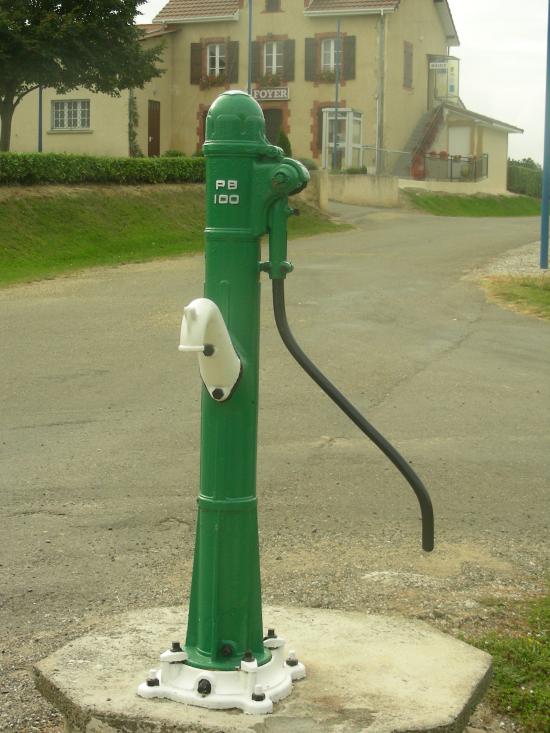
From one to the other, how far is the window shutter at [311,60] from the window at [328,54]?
0.31m

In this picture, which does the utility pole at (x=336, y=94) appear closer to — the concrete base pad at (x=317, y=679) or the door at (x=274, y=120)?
the door at (x=274, y=120)

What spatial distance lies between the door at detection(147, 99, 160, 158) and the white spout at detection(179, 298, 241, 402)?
40615 mm

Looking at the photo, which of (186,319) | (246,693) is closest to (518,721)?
(246,693)

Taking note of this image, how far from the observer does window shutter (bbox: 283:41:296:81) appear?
43.0 m

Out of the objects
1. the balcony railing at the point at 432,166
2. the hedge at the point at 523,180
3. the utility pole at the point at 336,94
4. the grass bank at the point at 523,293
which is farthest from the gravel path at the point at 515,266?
the hedge at the point at 523,180

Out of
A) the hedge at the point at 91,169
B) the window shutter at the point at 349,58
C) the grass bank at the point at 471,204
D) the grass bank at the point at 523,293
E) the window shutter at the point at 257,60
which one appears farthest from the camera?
the window shutter at the point at 257,60

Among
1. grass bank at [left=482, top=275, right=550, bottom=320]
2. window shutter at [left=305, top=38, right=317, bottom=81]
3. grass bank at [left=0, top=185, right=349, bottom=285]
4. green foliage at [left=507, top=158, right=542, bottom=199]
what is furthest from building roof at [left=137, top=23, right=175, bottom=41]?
grass bank at [left=482, top=275, right=550, bottom=320]

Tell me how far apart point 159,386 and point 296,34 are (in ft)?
114

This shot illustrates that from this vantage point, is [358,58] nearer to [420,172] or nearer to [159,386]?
[420,172]

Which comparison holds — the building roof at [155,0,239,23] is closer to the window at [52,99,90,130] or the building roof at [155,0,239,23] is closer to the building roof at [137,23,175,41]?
the building roof at [137,23,175,41]

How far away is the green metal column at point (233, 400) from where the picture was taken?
3.40m

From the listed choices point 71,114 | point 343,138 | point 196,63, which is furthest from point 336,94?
point 71,114

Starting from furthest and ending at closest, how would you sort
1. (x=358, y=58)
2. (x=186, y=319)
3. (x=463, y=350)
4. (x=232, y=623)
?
(x=358, y=58) < (x=463, y=350) < (x=232, y=623) < (x=186, y=319)

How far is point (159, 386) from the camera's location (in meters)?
10.6
